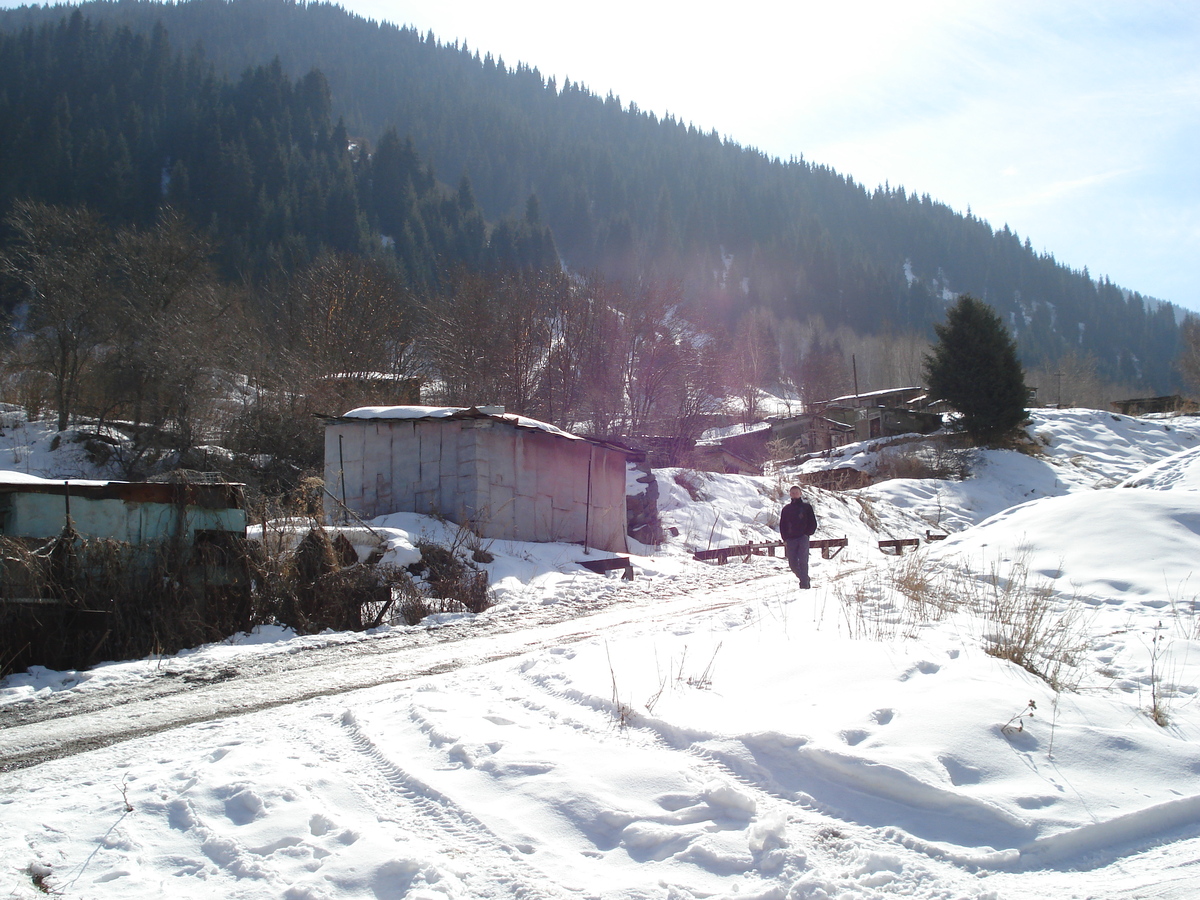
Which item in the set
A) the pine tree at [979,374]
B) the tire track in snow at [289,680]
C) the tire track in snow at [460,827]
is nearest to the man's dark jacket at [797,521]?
the tire track in snow at [289,680]

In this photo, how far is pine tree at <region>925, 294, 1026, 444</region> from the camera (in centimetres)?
3797

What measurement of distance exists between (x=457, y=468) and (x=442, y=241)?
6661 cm

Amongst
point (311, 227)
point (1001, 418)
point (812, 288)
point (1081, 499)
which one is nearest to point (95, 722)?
point (1081, 499)

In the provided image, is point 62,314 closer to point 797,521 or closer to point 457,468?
point 457,468

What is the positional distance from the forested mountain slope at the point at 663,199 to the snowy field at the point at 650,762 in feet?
255

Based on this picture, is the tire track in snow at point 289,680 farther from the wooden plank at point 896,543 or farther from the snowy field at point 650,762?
the wooden plank at point 896,543

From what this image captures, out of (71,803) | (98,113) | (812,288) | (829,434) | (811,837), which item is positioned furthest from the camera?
(812,288)

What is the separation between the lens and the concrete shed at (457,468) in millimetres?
15953

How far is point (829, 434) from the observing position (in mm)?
50062

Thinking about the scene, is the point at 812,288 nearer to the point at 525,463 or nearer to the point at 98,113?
the point at 98,113

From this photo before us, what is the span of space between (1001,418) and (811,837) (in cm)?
4046

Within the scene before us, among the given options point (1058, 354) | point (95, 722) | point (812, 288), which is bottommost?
point (95, 722)

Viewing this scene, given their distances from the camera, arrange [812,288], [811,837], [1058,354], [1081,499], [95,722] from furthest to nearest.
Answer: [1058,354] < [812,288] < [1081,499] < [95,722] < [811,837]

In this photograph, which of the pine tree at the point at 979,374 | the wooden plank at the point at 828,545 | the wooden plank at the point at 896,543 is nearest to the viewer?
the wooden plank at the point at 828,545
